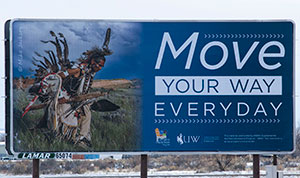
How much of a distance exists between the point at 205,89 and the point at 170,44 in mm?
1117

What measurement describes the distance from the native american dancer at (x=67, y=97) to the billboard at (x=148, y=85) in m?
0.02

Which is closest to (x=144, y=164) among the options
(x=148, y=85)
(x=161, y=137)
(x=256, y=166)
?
(x=161, y=137)

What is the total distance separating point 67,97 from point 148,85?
1.61 m

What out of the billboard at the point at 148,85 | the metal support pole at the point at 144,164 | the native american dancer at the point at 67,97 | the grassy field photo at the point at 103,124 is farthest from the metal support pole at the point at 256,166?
the native american dancer at the point at 67,97

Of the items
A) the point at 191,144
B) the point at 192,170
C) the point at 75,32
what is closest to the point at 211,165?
the point at 192,170

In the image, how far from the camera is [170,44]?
31.7 feet

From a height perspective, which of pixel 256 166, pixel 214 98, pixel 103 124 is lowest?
pixel 256 166

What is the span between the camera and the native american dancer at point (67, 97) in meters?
9.67

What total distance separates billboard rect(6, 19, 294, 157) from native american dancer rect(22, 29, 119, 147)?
20 mm

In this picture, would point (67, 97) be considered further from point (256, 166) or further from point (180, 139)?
point (256, 166)

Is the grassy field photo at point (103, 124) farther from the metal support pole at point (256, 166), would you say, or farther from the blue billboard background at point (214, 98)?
the metal support pole at point (256, 166)

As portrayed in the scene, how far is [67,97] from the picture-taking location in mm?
Result: 9711

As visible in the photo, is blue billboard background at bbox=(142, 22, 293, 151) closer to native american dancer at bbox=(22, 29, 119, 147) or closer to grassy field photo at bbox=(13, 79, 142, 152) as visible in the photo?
grassy field photo at bbox=(13, 79, 142, 152)

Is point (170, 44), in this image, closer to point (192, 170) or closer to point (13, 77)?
point (13, 77)
